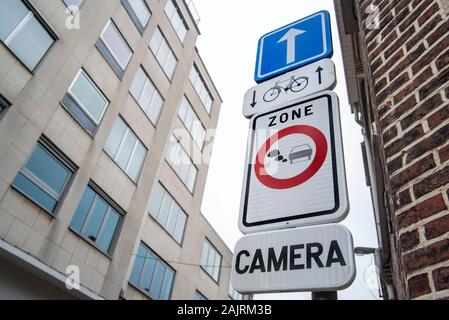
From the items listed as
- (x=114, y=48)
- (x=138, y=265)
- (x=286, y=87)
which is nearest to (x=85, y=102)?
(x=114, y=48)

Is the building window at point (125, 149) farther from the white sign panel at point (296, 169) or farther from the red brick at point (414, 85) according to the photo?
the red brick at point (414, 85)

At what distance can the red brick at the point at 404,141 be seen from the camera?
151 centimetres

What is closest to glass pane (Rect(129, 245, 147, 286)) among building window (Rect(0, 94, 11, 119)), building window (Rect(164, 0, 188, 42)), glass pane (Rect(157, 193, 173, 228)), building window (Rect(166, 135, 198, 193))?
glass pane (Rect(157, 193, 173, 228))

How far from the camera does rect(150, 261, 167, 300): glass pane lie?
42.3 ft

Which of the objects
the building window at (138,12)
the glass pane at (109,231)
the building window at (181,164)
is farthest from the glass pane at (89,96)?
the building window at (181,164)

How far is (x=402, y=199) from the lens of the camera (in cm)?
146

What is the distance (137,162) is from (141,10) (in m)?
6.76

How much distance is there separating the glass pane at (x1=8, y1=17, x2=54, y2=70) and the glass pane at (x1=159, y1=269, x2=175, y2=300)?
9.32 m

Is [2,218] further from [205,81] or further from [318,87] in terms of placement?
[205,81]

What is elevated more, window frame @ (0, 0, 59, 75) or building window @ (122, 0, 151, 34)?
building window @ (122, 0, 151, 34)

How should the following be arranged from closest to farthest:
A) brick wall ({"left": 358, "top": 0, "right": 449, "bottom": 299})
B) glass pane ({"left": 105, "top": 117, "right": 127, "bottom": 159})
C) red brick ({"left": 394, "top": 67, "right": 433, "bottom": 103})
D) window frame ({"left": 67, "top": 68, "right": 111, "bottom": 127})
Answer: brick wall ({"left": 358, "top": 0, "right": 449, "bottom": 299}) < red brick ({"left": 394, "top": 67, "right": 433, "bottom": 103}) < window frame ({"left": 67, "top": 68, "right": 111, "bottom": 127}) < glass pane ({"left": 105, "top": 117, "right": 127, "bottom": 159})

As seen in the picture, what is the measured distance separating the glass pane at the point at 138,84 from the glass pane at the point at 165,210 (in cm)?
454

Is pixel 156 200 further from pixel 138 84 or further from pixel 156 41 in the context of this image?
pixel 156 41

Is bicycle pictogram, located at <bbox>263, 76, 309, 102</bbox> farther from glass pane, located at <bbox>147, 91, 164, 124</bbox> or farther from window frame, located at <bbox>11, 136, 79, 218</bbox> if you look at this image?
glass pane, located at <bbox>147, 91, 164, 124</bbox>
